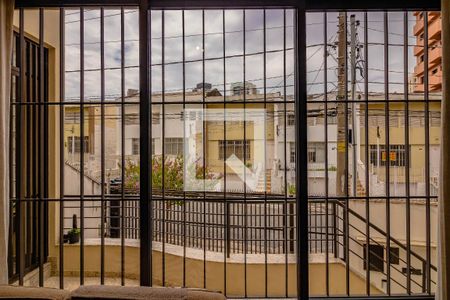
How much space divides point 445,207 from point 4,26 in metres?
2.74

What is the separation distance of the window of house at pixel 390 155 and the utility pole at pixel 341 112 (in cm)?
27

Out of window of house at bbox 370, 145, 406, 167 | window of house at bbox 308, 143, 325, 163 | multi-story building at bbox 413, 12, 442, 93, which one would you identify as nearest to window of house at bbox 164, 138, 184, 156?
window of house at bbox 308, 143, 325, 163

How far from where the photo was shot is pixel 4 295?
4.28 feet

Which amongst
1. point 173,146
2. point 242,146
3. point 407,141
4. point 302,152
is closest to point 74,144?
point 173,146

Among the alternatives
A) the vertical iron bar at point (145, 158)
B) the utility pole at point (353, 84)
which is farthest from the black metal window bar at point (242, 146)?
the vertical iron bar at point (145, 158)

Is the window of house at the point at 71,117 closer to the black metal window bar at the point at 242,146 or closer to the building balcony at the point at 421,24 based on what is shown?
the black metal window bar at the point at 242,146

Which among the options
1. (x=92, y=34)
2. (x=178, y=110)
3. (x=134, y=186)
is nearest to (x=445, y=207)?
(x=178, y=110)

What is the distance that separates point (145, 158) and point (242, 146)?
118 centimetres

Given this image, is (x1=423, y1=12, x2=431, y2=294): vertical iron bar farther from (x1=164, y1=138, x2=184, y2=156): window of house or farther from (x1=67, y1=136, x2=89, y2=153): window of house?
(x1=67, y1=136, x2=89, y2=153): window of house

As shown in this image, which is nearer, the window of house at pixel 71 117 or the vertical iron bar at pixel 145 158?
the vertical iron bar at pixel 145 158

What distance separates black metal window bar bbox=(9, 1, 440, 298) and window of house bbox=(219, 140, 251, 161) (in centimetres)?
2

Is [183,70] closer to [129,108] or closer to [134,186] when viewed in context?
[129,108]

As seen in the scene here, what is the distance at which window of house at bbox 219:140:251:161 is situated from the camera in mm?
3221

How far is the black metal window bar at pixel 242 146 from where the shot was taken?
2895 millimetres
